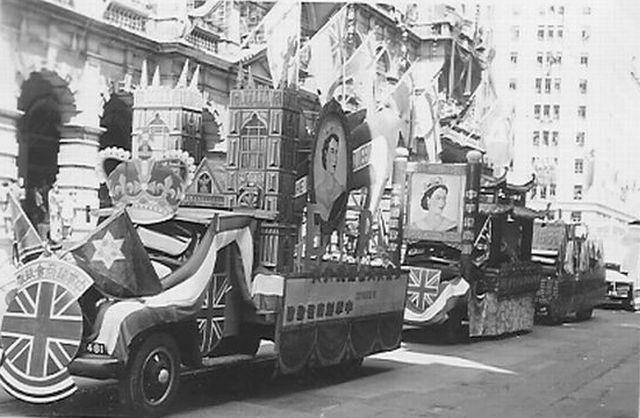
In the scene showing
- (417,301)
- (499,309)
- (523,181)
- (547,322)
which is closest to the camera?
(523,181)

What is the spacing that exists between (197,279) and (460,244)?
3.90 metres

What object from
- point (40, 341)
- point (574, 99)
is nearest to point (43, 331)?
point (40, 341)

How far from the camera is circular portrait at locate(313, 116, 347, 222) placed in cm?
592

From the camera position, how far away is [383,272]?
684 cm

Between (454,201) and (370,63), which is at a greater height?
(370,63)

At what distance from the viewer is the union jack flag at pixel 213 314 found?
17.2 feet

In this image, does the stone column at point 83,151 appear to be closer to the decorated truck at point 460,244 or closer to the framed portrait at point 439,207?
the decorated truck at point 460,244

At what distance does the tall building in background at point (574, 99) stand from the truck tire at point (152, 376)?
2.56 metres

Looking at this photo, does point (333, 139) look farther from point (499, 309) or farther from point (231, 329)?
point (499, 309)

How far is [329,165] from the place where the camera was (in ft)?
19.8

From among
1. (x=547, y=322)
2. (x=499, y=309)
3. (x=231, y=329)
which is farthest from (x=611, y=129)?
(x=547, y=322)

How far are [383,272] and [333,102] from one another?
1.40 m

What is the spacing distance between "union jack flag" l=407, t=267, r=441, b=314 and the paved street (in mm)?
346

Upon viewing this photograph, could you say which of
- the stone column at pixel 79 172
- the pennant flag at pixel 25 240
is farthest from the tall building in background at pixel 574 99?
the pennant flag at pixel 25 240
